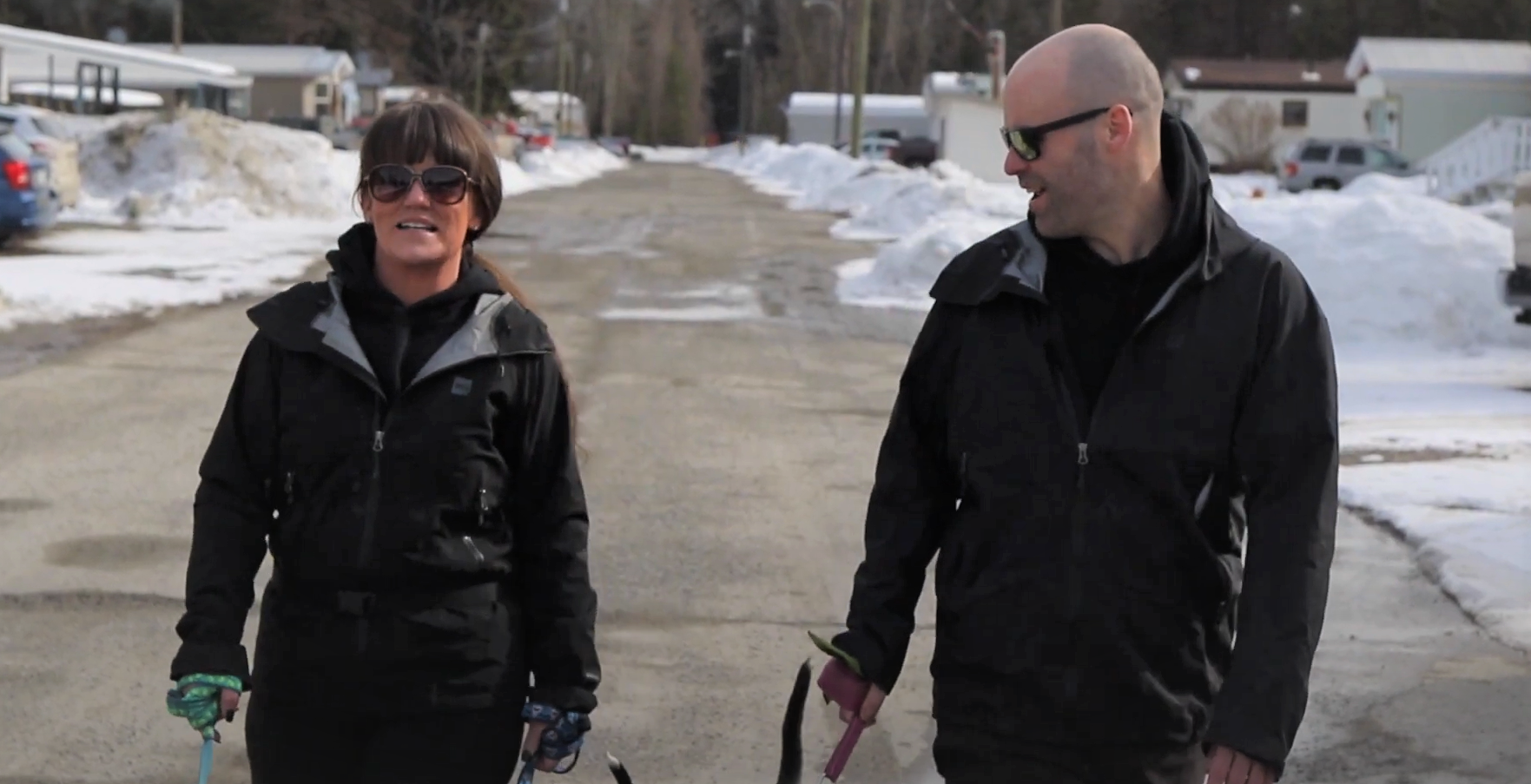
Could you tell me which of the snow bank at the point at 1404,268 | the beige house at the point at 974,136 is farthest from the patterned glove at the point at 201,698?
the beige house at the point at 974,136

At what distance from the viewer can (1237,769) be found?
9.59 ft

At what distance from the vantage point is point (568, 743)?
334cm

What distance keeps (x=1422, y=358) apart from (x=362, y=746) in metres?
13.4

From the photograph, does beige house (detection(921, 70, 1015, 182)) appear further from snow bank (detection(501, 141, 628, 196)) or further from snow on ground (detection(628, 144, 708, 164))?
snow on ground (detection(628, 144, 708, 164))

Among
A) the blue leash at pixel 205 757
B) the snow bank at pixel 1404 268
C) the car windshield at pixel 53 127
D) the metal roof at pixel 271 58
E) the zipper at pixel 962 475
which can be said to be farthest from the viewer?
the metal roof at pixel 271 58

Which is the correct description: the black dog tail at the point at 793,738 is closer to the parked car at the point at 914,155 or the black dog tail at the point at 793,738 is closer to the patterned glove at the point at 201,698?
the patterned glove at the point at 201,698

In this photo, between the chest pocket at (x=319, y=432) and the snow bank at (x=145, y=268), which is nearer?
the chest pocket at (x=319, y=432)

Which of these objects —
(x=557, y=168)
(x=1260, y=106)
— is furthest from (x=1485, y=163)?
(x=557, y=168)

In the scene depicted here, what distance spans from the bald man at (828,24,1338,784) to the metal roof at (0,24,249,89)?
4463cm

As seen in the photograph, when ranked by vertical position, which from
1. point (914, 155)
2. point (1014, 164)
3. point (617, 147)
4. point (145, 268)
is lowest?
point (617, 147)

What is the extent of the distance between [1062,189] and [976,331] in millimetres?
261

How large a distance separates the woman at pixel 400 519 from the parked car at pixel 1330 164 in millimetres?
45740

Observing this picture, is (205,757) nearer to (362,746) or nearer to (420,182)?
(362,746)

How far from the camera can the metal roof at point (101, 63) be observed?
4641 cm
